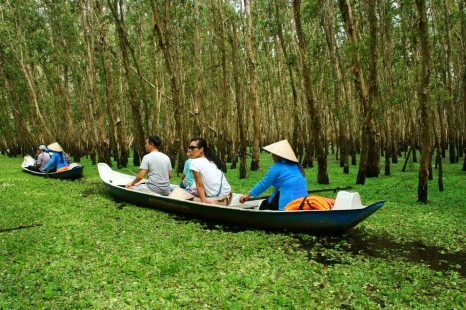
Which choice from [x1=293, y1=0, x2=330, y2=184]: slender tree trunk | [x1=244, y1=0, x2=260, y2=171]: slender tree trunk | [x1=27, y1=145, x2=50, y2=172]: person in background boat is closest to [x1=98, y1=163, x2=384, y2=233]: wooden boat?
[x1=293, y1=0, x2=330, y2=184]: slender tree trunk

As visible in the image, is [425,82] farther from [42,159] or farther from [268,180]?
[42,159]

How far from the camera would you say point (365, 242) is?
611 cm

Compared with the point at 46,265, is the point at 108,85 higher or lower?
higher

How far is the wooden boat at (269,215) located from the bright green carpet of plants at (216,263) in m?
0.15

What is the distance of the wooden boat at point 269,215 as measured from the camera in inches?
236

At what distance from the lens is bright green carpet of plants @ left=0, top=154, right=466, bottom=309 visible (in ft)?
13.4

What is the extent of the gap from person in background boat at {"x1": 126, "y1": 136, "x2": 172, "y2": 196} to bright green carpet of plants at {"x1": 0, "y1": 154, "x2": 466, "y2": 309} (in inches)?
26.4

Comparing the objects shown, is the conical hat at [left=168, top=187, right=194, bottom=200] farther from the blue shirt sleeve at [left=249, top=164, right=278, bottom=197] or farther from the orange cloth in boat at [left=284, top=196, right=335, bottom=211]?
the orange cloth in boat at [left=284, top=196, right=335, bottom=211]

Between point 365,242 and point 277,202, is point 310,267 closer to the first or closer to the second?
point 365,242

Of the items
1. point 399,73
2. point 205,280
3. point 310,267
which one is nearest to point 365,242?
point 310,267

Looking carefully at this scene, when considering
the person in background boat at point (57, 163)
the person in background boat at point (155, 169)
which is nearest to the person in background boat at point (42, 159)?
the person in background boat at point (57, 163)

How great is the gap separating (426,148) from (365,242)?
9.02ft

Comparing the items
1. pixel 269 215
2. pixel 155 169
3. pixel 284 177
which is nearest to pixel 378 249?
pixel 269 215

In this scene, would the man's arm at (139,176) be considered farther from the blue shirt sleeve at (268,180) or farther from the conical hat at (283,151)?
the conical hat at (283,151)
